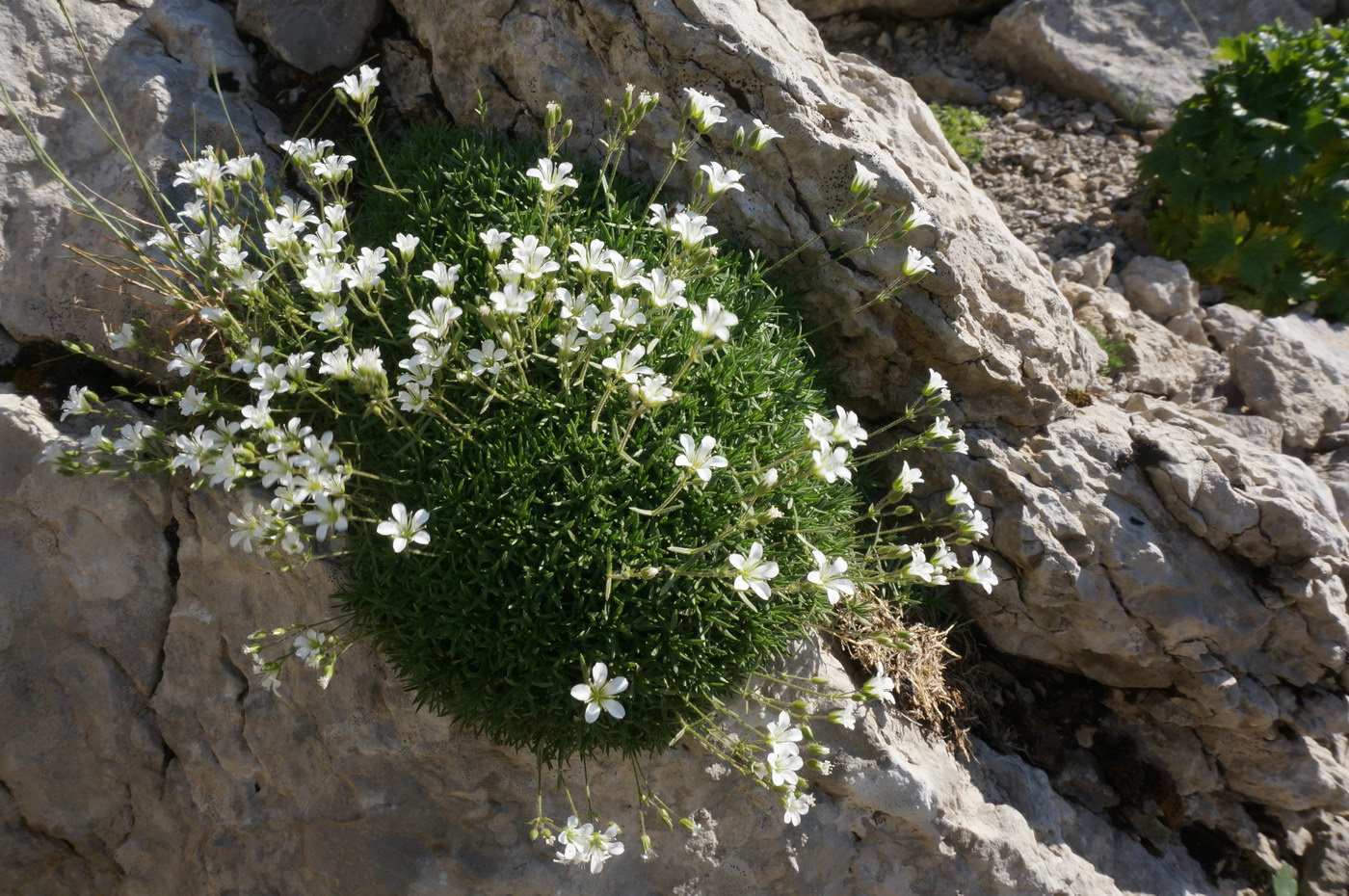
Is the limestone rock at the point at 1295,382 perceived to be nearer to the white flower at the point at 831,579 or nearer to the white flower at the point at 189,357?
the white flower at the point at 831,579

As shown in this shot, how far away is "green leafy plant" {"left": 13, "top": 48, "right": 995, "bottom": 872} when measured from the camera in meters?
2.95

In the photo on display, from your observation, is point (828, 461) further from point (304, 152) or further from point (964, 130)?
point (964, 130)

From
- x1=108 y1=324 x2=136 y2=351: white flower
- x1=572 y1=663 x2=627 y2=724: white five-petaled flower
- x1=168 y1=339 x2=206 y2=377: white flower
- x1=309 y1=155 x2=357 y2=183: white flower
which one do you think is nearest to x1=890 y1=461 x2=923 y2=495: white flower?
x1=572 y1=663 x2=627 y2=724: white five-petaled flower

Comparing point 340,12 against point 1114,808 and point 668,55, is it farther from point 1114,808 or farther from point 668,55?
point 1114,808

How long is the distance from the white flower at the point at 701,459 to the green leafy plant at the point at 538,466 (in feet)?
0.04

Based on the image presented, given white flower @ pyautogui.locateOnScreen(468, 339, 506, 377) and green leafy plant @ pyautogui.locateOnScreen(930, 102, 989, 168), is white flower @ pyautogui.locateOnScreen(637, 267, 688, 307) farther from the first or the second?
green leafy plant @ pyautogui.locateOnScreen(930, 102, 989, 168)

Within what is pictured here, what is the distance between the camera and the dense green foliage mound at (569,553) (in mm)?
3096

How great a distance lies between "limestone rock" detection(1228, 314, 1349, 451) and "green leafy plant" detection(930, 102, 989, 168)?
2.12 m

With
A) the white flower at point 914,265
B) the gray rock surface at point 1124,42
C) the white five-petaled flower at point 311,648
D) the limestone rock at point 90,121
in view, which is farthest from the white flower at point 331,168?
the gray rock surface at point 1124,42

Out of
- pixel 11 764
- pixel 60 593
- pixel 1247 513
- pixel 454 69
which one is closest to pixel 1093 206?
pixel 1247 513

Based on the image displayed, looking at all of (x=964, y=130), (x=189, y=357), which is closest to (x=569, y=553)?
(x=189, y=357)

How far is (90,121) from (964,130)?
508 cm

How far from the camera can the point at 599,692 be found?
278 centimetres

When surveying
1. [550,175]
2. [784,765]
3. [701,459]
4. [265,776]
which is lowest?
[265,776]
